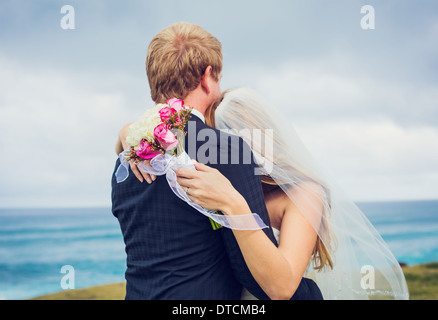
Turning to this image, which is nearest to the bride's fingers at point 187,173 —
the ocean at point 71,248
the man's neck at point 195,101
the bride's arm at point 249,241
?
the bride's arm at point 249,241

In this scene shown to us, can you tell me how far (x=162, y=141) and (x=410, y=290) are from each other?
14.1m

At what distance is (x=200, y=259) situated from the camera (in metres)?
1.84

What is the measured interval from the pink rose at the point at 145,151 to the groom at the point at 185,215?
16 cm

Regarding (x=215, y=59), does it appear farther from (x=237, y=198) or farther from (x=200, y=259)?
(x=200, y=259)

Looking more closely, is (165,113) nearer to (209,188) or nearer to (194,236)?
(209,188)

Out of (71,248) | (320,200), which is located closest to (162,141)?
(320,200)

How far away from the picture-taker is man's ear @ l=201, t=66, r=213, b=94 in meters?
1.99

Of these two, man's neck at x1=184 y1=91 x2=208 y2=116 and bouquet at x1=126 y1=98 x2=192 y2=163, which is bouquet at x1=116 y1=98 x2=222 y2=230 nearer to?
bouquet at x1=126 y1=98 x2=192 y2=163

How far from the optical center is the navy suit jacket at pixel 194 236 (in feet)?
5.83

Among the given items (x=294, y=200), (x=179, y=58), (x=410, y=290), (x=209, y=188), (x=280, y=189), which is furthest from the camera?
(x=410, y=290)

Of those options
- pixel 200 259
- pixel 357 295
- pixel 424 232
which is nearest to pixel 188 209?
pixel 200 259

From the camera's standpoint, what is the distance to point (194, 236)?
183 cm

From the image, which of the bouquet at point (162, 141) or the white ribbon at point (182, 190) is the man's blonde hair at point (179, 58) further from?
the white ribbon at point (182, 190)

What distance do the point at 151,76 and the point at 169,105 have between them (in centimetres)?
36
